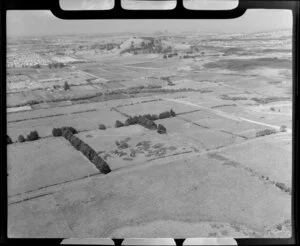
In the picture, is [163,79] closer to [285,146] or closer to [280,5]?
[285,146]

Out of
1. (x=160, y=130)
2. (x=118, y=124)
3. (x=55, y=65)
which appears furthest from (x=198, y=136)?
(x=55, y=65)

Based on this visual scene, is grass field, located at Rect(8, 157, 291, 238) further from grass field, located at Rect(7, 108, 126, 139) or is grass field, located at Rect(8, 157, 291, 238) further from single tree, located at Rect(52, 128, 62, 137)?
grass field, located at Rect(7, 108, 126, 139)

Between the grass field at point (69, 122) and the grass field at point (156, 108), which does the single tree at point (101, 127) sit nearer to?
the grass field at point (69, 122)

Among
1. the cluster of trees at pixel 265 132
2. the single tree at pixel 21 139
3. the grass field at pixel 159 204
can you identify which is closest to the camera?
the grass field at pixel 159 204

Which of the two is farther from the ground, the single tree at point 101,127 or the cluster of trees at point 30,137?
the single tree at point 101,127

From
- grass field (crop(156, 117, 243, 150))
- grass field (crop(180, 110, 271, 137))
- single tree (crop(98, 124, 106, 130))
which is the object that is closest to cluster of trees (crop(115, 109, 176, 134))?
grass field (crop(156, 117, 243, 150))

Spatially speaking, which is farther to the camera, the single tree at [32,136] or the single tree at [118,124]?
the single tree at [118,124]

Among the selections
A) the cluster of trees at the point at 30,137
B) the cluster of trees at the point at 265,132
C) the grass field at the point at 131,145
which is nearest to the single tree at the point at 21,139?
the cluster of trees at the point at 30,137
